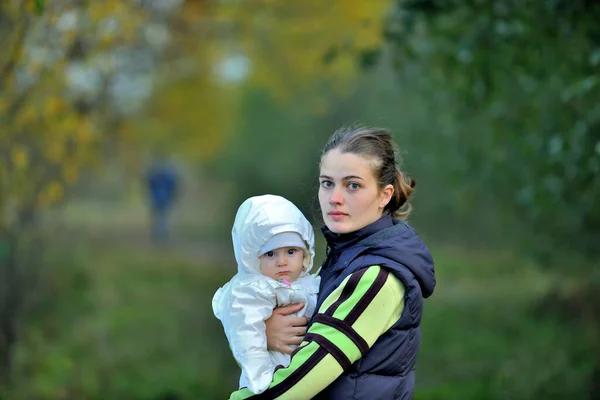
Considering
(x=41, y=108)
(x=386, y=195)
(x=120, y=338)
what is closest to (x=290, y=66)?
(x=120, y=338)

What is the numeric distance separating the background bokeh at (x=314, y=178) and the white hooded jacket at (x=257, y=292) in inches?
13.9

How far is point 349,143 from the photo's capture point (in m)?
2.76

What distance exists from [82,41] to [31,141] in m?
1.11

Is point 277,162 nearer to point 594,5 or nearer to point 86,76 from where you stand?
point 86,76

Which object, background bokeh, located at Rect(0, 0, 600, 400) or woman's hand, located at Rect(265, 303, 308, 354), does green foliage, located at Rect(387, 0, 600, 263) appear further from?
woman's hand, located at Rect(265, 303, 308, 354)

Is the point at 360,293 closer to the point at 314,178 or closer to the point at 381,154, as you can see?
the point at 381,154

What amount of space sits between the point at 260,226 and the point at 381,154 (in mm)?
422

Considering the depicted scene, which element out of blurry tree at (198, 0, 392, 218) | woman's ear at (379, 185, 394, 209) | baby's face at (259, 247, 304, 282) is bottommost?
baby's face at (259, 247, 304, 282)

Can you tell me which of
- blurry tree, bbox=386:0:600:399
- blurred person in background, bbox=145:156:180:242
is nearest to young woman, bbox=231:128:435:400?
blurry tree, bbox=386:0:600:399

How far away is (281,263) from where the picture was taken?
2.76m

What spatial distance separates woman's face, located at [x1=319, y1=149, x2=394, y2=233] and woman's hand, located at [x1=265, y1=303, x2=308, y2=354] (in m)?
0.29

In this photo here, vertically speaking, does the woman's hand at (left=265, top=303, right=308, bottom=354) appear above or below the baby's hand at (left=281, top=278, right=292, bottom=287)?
below

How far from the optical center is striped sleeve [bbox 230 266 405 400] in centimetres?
253

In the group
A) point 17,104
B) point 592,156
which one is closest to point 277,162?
point 17,104
